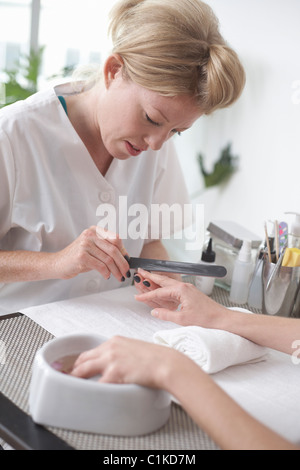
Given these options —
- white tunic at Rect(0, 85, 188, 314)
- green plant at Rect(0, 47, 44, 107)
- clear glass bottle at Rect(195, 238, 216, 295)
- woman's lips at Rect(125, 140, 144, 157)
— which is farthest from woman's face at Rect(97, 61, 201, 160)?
green plant at Rect(0, 47, 44, 107)

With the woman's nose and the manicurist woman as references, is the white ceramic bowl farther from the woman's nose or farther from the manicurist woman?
the woman's nose

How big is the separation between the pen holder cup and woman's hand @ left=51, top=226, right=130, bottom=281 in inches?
16.4

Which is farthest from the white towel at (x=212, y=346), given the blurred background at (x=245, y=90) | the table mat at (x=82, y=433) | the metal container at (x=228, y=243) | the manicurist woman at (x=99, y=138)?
the blurred background at (x=245, y=90)

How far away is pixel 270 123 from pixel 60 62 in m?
1.52

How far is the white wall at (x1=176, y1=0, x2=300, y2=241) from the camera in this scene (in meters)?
2.45

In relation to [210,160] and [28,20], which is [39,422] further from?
[28,20]

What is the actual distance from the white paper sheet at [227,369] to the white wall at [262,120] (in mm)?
1373

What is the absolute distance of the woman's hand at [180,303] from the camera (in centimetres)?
119

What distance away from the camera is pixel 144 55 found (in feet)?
4.00

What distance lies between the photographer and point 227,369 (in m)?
1.06

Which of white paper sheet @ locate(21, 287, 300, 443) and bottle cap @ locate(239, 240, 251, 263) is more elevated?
bottle cap @ locate(239, 240, 251, 263)

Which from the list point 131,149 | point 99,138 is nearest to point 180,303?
point 131,149

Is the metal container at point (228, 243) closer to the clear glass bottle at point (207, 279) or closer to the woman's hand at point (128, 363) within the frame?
the clear glass bottle at point (207, 279)

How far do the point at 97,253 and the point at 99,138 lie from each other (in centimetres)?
42
